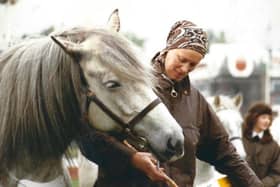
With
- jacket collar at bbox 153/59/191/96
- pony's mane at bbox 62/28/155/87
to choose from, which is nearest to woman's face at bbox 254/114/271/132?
jacket collar at bbox 153/59/191/96

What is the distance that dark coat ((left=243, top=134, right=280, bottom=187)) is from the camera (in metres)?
5.70

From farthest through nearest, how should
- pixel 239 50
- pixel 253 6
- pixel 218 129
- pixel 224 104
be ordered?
pixel 253 6
pixel 239 50
pixel 224 104
pixel 218 129

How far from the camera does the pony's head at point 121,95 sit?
2.48 m

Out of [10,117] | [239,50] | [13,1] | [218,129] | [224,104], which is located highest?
[10,117]

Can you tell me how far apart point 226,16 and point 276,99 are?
55.8 inches

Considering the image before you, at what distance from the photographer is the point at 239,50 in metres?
10.3

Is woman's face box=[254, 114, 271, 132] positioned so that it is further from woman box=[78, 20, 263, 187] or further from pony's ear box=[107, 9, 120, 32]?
pony's ear box=[107, 9, 120, 32]

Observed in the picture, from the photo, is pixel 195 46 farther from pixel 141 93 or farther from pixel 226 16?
pixel 226 16

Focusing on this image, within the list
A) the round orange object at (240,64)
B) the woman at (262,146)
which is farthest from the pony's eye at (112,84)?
the round orange object at (240,64)

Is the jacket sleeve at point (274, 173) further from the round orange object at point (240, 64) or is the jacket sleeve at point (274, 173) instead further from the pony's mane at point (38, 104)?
the round orange object at point (240, 64)

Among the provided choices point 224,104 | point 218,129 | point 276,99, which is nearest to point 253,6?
point 276,99

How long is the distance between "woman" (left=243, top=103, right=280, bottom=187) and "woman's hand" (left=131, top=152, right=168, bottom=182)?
3.06 metres

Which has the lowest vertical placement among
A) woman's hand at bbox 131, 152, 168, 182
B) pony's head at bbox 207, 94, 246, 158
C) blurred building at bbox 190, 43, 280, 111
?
blurred building at bbox 190, 43, 280, 111

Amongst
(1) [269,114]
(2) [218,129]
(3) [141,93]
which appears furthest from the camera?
(1) [269,114]
